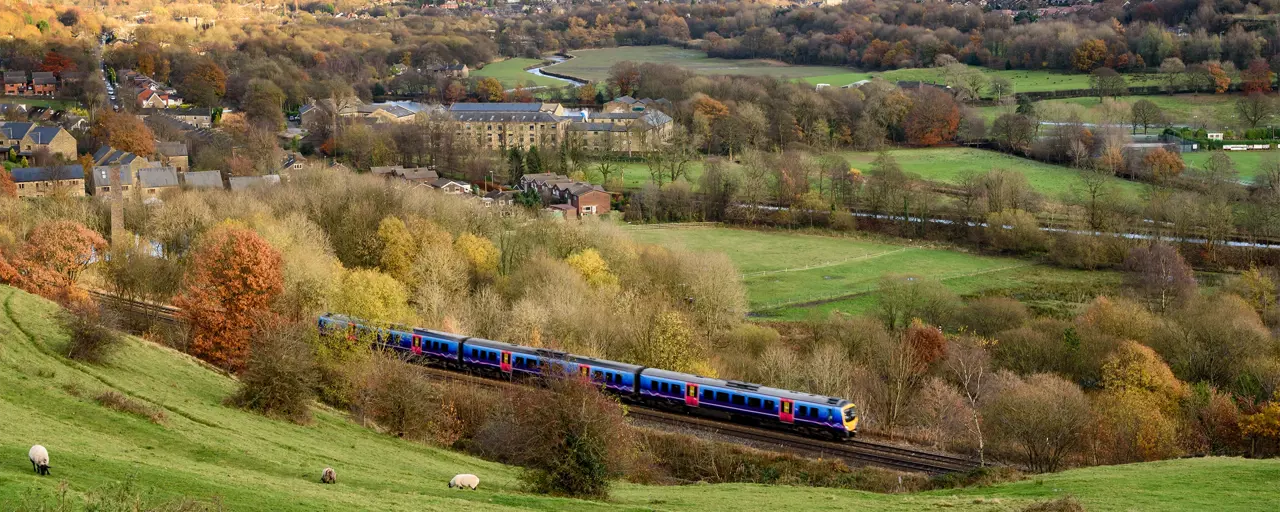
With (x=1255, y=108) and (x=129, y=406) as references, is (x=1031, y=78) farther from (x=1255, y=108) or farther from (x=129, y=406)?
(x=129, y=406)

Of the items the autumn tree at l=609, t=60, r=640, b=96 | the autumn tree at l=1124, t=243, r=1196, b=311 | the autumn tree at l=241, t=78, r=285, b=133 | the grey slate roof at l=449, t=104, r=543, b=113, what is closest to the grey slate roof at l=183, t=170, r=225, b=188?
the autumn tree at l=241, t=78, r=285, b=133

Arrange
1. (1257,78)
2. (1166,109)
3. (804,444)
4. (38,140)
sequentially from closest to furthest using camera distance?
1. (804,444)
2. (38,140)
3. (1166,109)
4. (1257,78)

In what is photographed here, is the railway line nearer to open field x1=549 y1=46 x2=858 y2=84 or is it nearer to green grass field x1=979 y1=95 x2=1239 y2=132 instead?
green grass field x1=979 y1=95 x2=1239 y2=132

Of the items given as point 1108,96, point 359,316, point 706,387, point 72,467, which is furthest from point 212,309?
point 1108,96

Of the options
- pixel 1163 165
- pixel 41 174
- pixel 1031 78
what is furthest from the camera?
pixel 1031 78

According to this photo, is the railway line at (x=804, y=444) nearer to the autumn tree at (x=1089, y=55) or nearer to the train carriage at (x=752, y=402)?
the train carriage at (x=752, y=402)

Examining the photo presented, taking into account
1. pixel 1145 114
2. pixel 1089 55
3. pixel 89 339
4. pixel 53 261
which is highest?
pixel 1089 55

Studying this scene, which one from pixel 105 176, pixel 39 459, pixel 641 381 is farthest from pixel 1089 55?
pixel 39 459

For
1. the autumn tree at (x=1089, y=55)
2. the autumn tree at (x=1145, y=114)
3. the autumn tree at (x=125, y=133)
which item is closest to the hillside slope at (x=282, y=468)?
the autumn tree at (x=125, y=133)
